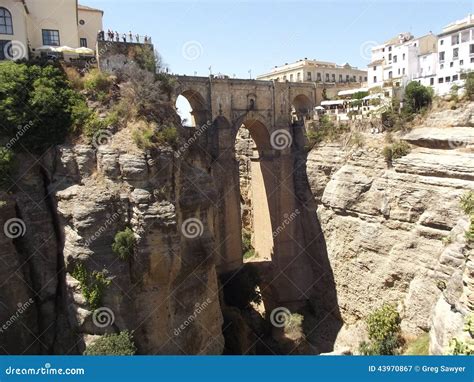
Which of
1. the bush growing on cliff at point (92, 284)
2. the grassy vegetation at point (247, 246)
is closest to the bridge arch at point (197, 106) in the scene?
the grassy vegetation at point (247, 246)

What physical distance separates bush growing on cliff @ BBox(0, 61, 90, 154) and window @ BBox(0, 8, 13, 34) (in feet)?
7.49

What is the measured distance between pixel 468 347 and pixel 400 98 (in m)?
21.8

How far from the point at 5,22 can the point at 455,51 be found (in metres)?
29.0

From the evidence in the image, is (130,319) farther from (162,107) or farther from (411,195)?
(411,195)

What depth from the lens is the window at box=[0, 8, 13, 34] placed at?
19391 millimetres

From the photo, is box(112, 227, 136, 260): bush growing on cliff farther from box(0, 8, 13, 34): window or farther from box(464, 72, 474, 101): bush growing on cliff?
box(464, 72, 474, 101): bush growing on cliff

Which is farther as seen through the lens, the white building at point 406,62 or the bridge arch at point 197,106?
the white building at point 406,62

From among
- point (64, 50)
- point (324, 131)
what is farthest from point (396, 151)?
point (64, 50)

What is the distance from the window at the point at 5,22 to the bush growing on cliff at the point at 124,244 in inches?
442

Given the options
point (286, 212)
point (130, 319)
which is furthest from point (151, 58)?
point (286, 212)

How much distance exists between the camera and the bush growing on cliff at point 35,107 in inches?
683

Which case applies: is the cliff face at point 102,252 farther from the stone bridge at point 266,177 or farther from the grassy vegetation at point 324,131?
the grassy vegetation at point 324,131

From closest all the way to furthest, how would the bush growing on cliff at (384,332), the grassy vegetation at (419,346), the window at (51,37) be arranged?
the grassy vegetation at (419,346)
the bush growing on cliff at (384,332)
the window at (51,37)

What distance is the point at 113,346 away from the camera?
1571 centimetres
